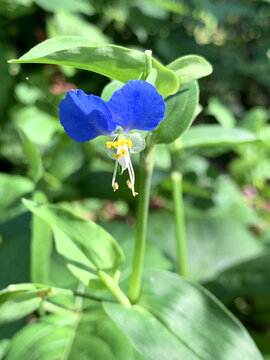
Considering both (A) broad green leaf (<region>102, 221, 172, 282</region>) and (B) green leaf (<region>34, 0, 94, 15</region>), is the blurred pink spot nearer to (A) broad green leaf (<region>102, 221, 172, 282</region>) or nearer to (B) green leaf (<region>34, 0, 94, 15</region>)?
(A) broad green leaf (<region>102, 221, 172, 282</region>)

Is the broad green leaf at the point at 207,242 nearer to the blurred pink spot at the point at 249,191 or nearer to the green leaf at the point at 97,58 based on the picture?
the blurred pink spot at the point at 249,191

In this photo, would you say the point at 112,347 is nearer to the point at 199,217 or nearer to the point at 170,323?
the point at 170,323

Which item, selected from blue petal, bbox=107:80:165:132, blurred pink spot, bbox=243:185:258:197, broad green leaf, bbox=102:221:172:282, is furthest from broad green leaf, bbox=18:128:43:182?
blurred pink spot, bbox=243:185:258:197

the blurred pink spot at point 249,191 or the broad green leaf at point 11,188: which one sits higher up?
the broad green leaf at point 11,188

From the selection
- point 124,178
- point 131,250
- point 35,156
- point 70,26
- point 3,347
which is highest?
point 70,26

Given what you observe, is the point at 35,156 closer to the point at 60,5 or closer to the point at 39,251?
the point at 39,251

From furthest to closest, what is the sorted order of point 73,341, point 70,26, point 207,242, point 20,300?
point 70,26
point 207,242
point 73,341
point 20,300

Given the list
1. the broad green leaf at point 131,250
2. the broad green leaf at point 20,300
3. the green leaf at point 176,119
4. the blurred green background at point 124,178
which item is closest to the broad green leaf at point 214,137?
the blurred green background at point 124,178

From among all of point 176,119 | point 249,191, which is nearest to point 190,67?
point 176,119
